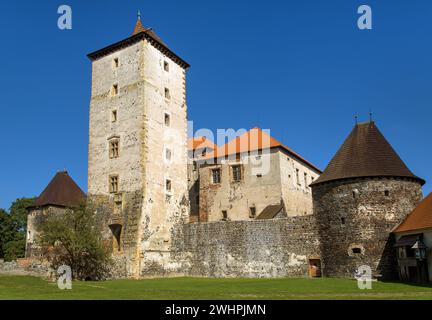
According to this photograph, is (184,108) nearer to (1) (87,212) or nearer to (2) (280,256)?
(1) (87,212)

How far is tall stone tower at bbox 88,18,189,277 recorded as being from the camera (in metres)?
33.2

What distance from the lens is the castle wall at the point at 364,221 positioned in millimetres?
27562

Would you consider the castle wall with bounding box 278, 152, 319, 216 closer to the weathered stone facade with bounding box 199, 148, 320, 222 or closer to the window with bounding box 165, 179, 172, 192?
the weathered stone facade with bounding box 199, 148, 320, 222

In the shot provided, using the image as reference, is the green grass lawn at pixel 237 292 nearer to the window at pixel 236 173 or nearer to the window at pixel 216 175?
the window at pixel 236 173

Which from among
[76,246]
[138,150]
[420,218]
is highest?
[138,150]

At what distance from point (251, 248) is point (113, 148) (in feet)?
42.7

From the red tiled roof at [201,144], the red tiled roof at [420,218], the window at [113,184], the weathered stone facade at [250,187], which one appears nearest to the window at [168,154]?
the window at [113,184]

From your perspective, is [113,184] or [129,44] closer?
[113,184]

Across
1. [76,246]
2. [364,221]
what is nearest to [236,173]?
[364,221]

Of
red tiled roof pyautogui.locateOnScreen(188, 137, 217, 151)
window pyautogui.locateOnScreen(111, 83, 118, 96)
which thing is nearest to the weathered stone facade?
red tiled roof pyautogui.locateOnScreen(188, 137, 217, 151)

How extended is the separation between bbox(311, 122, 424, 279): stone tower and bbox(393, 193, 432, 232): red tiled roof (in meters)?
0.86

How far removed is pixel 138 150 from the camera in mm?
34250

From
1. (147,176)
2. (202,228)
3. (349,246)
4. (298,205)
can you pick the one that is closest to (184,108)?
(147,176)

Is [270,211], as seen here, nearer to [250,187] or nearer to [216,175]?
[250,187]
